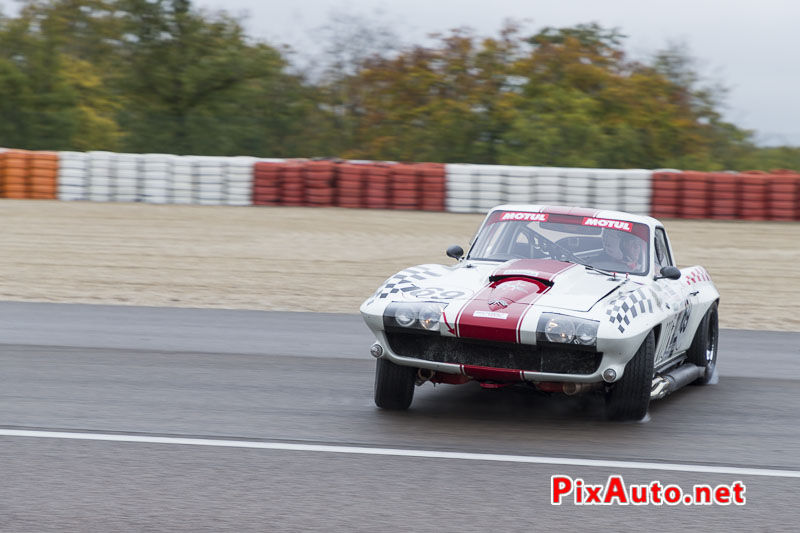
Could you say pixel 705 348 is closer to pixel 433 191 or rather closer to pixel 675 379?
pixel 675 379

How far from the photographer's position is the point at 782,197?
22547mm

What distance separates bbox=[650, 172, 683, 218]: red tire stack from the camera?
22.6 m

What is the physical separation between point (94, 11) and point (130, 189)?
33658 mm

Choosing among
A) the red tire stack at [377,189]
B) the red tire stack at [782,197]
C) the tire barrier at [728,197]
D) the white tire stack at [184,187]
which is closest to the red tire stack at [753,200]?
the tire barrier at [728,197]

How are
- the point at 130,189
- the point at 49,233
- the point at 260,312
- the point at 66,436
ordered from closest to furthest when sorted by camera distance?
1. the point at 66,436
2. the point at 260,312
3. the point at 49,233
4. the point at 130,189

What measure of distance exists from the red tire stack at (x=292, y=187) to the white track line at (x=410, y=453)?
1821 centimetres

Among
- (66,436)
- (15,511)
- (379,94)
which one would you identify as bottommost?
(379,94)

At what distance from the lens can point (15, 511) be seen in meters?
4.36

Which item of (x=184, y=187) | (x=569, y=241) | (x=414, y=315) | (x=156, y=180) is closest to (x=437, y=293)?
(x=414, y=315)

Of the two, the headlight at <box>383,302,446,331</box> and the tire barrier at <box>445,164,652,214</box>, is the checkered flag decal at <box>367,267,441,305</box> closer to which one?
the headlight at <box>383,302,446,331</box>

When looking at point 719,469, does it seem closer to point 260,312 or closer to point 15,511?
point 15,511

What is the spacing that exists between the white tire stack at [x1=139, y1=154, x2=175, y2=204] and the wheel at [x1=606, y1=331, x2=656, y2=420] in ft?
61.9

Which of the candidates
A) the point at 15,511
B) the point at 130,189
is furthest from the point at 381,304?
the point at 130,189

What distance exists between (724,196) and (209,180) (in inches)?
448
